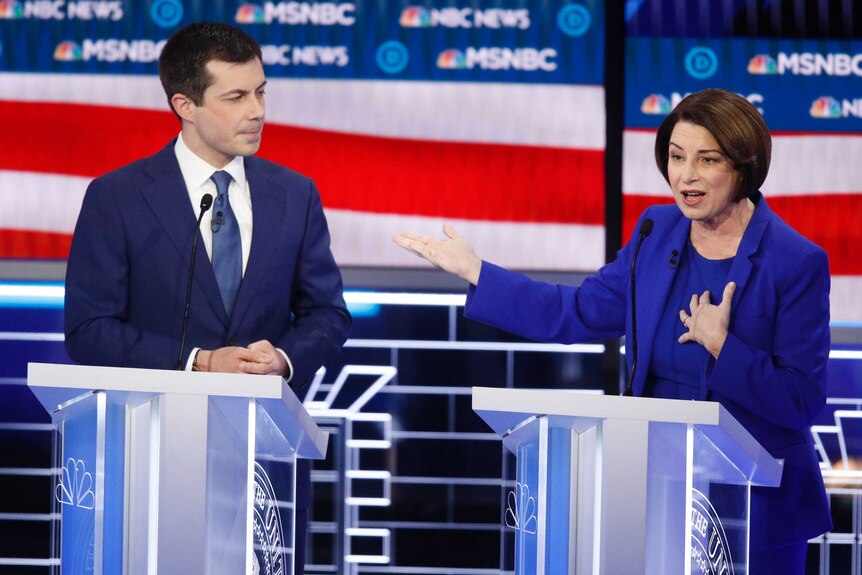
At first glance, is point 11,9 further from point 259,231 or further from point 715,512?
point 715,512

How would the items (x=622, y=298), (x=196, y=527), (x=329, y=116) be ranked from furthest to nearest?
1. (x=329, y=116)
2. (x=622, y=298)
3. (x=196, y=527)

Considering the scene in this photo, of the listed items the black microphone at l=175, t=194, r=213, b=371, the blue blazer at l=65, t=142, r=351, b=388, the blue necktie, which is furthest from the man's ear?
the black microphone at l=175, t=194, r=213, b=371

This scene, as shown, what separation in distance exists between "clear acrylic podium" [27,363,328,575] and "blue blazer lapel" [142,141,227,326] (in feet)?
2.60

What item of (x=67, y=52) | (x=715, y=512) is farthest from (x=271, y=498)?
(x=67, y=52)

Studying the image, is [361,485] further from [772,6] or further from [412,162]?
[772,6]

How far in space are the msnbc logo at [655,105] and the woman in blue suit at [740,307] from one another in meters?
1.54

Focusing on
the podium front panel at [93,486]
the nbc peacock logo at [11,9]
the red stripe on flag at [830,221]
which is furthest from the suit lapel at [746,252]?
the nbc peacock logo at [11,9]

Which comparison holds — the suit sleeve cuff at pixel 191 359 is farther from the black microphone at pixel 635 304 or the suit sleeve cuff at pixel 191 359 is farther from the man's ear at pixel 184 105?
the black microphone at pixel 635 304

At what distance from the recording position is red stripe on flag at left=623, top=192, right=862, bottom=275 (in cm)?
431

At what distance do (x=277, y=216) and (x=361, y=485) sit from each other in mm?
A: 1676

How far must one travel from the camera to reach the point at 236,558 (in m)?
2.08

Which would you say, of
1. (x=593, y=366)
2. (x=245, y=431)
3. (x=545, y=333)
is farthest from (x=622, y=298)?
(x=593, y=366)

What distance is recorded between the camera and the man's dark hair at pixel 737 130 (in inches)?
105

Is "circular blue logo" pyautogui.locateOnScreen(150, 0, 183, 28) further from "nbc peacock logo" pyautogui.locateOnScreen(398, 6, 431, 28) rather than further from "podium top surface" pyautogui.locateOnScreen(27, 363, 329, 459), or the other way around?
"podium top surface" pyautogui.locateOnScreen(27, 363, 329, 459)
